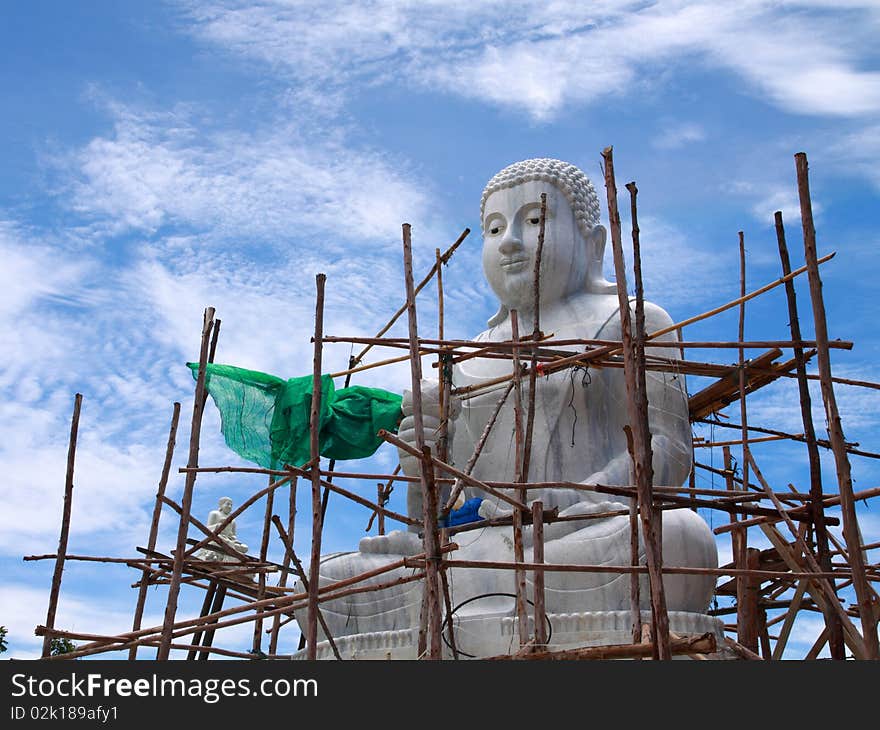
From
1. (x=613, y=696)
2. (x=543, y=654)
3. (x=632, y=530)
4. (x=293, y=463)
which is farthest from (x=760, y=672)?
(x=293, y=463)

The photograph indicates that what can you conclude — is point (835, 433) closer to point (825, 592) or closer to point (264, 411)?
point (825, 592)

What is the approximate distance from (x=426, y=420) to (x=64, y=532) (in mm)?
2565

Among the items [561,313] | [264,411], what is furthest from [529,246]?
[264,411]

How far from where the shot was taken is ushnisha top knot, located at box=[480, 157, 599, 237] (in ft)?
35.6

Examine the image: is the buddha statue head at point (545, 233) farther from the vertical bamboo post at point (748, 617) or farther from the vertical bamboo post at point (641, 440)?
the vertical bamboo post at point (641, 440)

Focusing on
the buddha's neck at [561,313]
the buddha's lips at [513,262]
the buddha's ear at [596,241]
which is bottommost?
the buddha's neck at [561,313]

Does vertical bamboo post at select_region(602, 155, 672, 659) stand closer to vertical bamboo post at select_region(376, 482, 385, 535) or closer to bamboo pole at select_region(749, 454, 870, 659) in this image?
bamboo pole at select_region(749, 454, 870, 659)

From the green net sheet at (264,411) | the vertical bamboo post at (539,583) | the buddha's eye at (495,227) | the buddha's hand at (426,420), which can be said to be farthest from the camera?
the buddha's eye at (495,227)

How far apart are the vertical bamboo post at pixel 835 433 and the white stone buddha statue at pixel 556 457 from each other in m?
1.84

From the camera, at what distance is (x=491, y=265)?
10898 mm

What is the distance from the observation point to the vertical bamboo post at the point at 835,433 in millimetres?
6633

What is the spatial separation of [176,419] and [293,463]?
1.14m

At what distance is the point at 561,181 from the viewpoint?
35.6ft

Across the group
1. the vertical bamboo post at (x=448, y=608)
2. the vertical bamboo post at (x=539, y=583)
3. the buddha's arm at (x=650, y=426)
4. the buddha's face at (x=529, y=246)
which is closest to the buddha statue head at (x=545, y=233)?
the buddha's face at (x=529, y=246)
